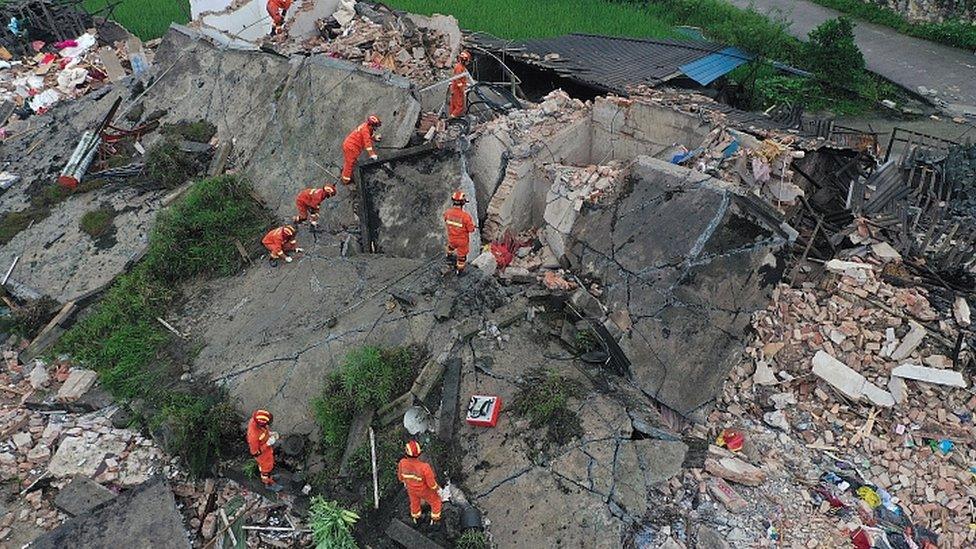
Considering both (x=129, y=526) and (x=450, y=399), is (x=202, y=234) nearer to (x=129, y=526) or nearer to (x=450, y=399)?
(x=129, y=526)

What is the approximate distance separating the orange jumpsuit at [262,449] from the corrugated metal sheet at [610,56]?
8.40m

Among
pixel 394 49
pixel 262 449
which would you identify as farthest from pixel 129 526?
pixel 394 49

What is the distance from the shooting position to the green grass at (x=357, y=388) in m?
5.90

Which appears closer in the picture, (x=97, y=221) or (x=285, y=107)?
(x=97, y=221)

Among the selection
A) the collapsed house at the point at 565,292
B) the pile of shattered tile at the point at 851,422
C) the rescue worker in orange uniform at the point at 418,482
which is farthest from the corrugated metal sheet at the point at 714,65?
the rescue worker in orange uniform at the point at 418,482

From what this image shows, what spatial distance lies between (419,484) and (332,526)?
0.85 meters

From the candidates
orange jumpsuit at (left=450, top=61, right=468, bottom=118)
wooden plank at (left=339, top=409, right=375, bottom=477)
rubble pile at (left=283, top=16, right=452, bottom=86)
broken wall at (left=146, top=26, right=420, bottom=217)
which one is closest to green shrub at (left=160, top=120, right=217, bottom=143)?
broken wall at (left=146, top=26, right=420, bottom=217)

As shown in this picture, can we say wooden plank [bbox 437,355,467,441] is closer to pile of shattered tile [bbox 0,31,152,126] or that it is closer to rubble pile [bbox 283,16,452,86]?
rubble pile [bbox 283,16,452,86]

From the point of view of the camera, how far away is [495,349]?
6223 mm

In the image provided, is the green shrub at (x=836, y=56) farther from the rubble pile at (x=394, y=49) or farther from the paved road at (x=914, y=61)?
the rubble pile at (x=394, y=49)

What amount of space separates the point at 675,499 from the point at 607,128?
5.30 m

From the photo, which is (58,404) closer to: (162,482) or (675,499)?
(162,482)

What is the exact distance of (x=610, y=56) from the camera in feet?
44.0

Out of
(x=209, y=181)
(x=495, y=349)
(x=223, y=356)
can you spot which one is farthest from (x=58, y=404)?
(x=495, y=349)
